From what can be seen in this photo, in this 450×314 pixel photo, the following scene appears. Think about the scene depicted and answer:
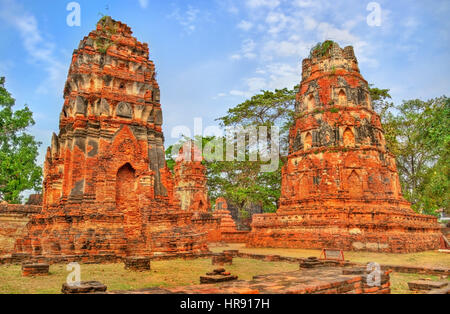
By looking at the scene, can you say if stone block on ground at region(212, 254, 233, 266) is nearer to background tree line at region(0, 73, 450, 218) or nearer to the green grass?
the green grass

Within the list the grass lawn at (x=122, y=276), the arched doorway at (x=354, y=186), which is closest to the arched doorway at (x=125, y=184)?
the grass lawn at (x=122, y=276)

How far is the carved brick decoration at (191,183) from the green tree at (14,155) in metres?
11.1

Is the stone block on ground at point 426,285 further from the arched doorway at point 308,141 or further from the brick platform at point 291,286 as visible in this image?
the arched doorway at point 308,141

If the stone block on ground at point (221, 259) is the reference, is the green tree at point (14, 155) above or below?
above

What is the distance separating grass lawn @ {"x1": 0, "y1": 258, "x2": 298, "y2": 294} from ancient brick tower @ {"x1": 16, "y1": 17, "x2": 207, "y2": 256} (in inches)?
60.3

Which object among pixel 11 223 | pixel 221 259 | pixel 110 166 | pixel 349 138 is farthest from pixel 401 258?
pixel 11 223

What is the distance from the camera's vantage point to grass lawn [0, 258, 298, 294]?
7.68 metres

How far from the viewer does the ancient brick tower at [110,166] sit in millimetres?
13070

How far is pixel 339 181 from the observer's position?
66.2ft

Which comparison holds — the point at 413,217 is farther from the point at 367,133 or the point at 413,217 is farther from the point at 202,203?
the point at 202,203

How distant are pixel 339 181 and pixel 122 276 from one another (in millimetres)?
14148

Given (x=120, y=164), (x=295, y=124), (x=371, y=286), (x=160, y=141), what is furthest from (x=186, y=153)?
(x=371, y=286)

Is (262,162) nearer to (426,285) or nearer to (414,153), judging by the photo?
(414,153)

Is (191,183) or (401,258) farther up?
(191,183)
